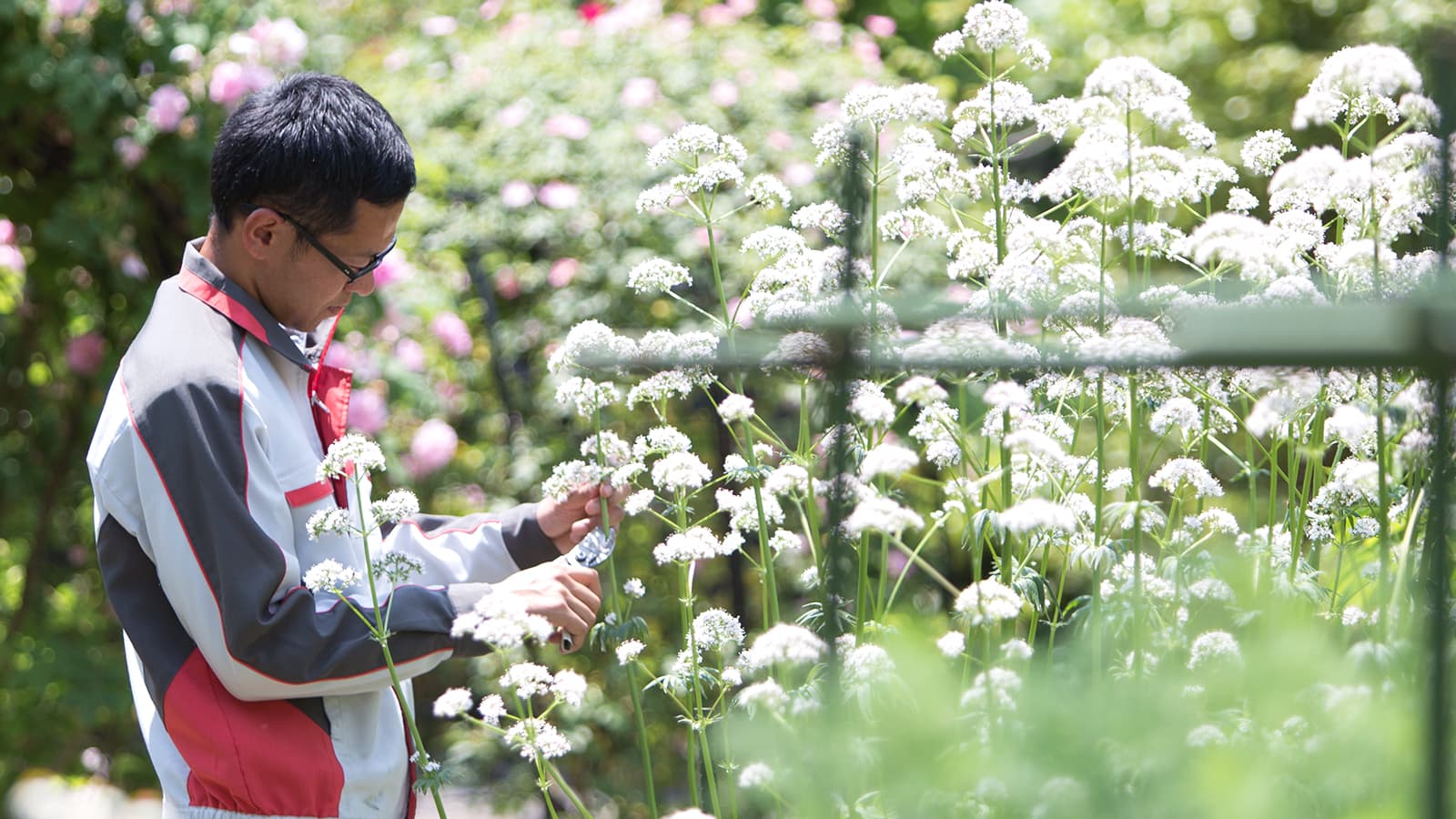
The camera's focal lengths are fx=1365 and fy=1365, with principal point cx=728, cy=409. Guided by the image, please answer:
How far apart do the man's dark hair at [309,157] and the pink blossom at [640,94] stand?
248 cm

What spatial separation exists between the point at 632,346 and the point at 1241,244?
2.01ft

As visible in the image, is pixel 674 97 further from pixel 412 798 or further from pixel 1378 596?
pixel 1378 596

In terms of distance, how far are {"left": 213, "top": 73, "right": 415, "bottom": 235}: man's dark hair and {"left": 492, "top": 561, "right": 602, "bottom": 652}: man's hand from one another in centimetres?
47

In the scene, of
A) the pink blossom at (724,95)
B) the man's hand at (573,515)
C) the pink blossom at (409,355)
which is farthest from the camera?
the pink blossom at (724,95)

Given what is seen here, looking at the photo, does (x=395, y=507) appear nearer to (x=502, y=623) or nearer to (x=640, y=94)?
(x=502, y=623)

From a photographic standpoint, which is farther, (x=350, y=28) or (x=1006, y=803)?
(x=350, y=28)

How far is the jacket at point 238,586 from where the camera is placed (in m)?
1.37

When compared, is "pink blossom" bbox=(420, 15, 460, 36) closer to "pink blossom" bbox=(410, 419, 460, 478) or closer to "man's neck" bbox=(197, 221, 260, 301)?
"pink blossom" bbox=(410, 419, 460, 478)

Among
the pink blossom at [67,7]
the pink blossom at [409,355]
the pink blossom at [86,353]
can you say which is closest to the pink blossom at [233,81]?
the pink blossom at [67,7]

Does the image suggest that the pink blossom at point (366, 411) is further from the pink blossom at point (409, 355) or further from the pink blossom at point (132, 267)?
the pink blossom at point (132, 267)

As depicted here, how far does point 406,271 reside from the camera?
356cm

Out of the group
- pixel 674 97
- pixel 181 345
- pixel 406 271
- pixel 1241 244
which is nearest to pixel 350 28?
pixel 674 97

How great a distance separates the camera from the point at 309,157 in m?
1.53

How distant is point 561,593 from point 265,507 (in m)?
0.32
